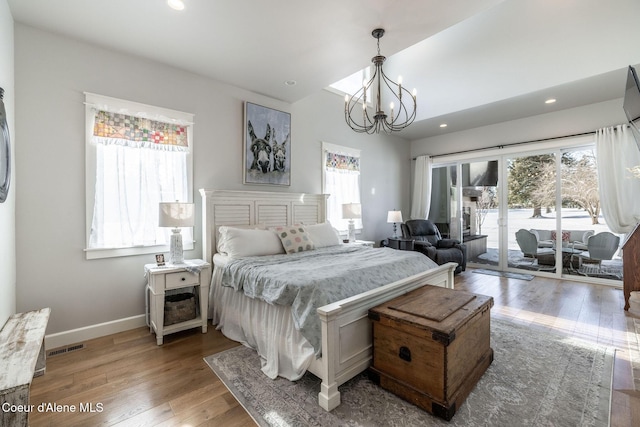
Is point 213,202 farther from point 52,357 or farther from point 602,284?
point 602,284

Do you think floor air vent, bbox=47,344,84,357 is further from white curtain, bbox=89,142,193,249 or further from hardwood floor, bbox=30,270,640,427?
white curtain, bbox=89,142,193,249

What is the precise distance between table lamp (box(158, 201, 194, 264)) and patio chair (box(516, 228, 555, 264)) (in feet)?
18.4

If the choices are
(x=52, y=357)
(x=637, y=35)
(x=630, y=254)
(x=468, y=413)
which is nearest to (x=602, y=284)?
(x=630, y=254)

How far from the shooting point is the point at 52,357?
2.32 metres

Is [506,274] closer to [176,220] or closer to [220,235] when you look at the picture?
[220,235]

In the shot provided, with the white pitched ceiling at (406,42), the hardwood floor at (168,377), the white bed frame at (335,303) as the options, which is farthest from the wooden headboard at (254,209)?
the white pitched ceiling at (406,42)

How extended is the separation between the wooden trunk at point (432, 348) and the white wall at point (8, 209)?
2600 millimetres

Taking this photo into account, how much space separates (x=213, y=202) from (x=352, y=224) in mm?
2316

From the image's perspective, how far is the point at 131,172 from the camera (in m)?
2.85

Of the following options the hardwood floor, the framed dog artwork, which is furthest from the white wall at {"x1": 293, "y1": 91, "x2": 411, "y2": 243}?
the hardwood floor

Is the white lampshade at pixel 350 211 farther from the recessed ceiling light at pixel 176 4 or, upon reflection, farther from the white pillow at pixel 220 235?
the recessed ceiling light at pixel 176 4

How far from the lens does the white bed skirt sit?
6.33ft

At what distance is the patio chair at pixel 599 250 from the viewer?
4.29 m

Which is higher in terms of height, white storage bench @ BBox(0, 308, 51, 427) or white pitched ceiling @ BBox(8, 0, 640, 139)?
white pitched ceiling @ BBox(8, 0, 640, 139)
